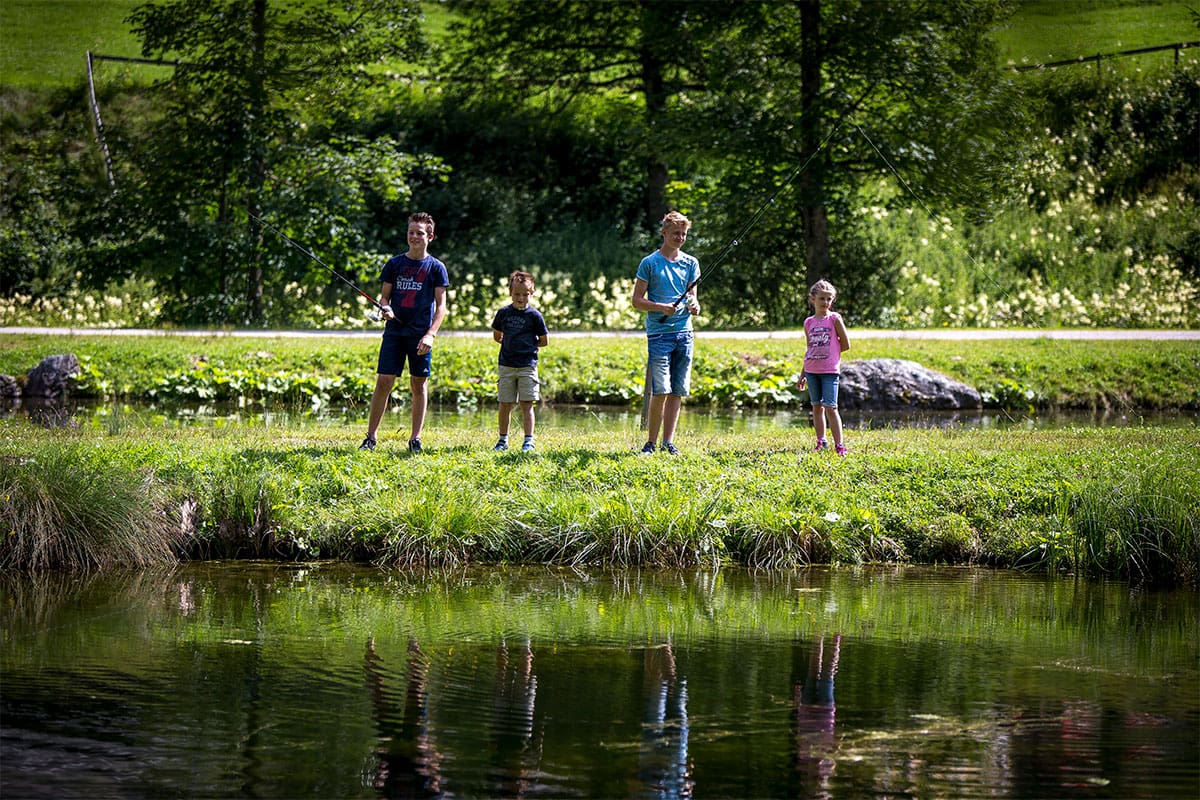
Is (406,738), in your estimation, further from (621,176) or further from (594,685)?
(621,176)

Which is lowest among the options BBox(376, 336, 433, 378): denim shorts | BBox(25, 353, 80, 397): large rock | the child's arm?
BBox(25, 353, 80, 397): large rock

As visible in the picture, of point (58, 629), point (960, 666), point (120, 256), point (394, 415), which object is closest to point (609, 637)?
point (960, 666)

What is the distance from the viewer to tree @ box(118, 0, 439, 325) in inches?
924

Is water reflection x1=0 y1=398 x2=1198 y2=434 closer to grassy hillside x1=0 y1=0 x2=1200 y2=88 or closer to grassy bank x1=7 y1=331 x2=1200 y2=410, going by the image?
grassy bank x1=7 y1=331 x2=1200 y2=410

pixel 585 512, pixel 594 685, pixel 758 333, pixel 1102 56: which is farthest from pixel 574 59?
pixel 594 685

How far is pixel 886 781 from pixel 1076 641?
8.73 ft

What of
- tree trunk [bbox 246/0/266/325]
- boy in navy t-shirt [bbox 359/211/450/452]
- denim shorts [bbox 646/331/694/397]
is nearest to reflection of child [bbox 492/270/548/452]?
boy in navy t-shirt [bbox 359/211/450/452]

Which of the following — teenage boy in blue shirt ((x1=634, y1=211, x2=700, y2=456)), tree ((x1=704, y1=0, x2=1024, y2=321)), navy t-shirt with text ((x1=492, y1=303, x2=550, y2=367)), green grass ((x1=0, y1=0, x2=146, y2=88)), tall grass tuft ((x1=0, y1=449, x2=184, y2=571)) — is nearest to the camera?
tall grass tuft ((x1=0, y1=449, x2=184, y2=571))

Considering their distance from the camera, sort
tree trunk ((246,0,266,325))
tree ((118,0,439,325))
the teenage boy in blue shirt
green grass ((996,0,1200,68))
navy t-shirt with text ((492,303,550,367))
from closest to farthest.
→ the teenage boy in blue shirt → navy t-shirt with text ((492,303,550,367)) → tree ((118,0,439,325)) → tree trunk ((246,0,266,325)) → green grass ((996,0,1200,68))

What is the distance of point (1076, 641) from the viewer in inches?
294

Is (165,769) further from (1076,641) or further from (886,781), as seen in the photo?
(1076,641)

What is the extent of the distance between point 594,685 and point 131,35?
1380 inches

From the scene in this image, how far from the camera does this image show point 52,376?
17.3 meters

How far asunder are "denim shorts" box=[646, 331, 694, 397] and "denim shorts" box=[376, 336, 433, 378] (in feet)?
5.93
